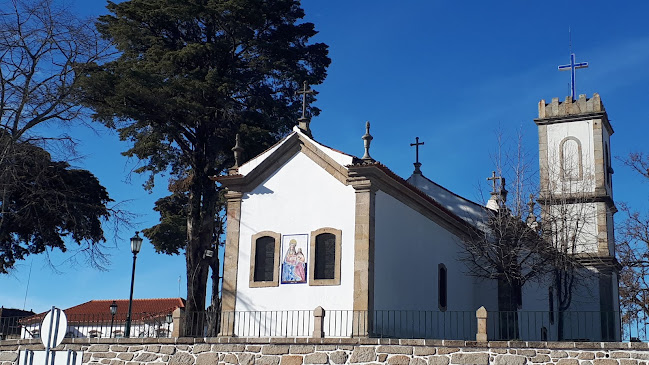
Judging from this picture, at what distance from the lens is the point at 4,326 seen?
70.4ft

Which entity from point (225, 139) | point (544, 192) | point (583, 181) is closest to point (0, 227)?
point (225, 139)

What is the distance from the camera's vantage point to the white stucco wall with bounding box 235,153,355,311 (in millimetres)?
20062

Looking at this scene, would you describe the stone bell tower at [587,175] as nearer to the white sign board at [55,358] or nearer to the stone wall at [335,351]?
the stone wall at [335,351]

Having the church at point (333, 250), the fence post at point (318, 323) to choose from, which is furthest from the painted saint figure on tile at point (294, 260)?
the fence post at point (318, 323)

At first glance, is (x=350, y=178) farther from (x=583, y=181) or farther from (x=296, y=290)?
(x=583, y=181)

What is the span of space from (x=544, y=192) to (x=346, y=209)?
10696 mm

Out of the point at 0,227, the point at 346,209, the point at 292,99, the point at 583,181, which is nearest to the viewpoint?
the point at 346,209

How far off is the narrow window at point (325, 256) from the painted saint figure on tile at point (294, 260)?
370 millimetres

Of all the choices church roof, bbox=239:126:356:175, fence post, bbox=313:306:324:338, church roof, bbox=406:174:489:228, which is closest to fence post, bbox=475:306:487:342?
fence post, bbox=313:306:324:338

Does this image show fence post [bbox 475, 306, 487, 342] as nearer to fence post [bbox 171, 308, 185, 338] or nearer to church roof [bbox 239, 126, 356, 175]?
church roof [bbox 239, 126, 356, 175]

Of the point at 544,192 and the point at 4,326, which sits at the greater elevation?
the point at 544,192

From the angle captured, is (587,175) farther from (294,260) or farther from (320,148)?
(294,260)

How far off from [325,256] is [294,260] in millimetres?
915

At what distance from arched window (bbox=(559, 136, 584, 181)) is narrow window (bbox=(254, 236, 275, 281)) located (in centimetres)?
1551
